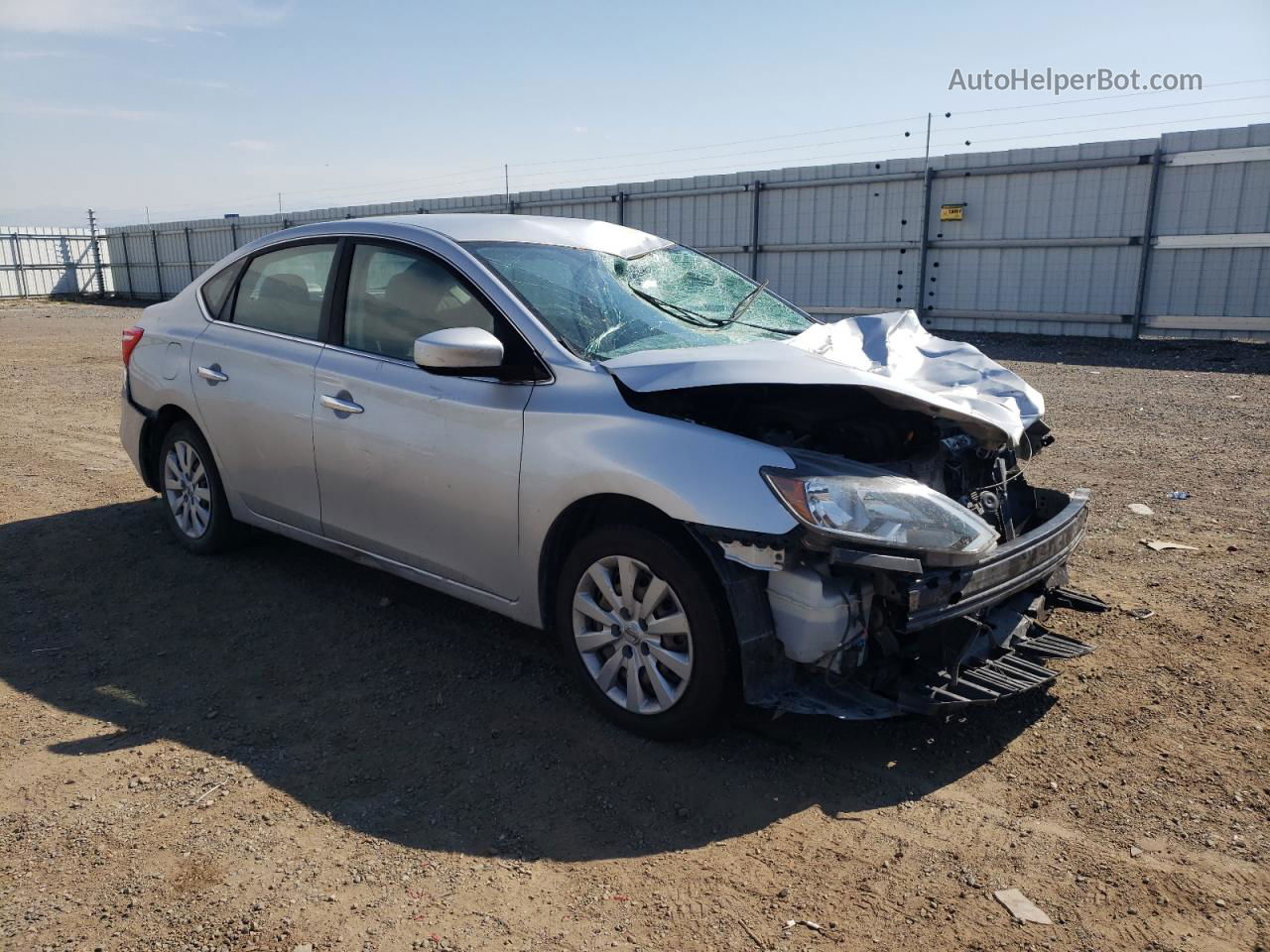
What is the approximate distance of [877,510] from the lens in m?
3.05

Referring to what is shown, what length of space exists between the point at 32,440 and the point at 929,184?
15.0 meters

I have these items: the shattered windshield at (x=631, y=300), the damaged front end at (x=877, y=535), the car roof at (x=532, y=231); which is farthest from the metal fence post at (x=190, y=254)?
the damaged front end at (x=877, y=535)

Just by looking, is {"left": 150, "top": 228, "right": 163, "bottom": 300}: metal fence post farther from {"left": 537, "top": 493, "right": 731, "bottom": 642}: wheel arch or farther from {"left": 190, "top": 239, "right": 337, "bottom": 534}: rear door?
{"left": 537, "top": 493, "right": 731, "bottom": 642}: wheel arch

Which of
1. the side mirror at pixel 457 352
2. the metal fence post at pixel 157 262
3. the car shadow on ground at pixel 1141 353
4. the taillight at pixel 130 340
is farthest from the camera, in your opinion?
the metal fence post at pixel 157 262

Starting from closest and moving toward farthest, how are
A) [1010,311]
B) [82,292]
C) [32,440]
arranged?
[32,440], [1010,311], [82,292]

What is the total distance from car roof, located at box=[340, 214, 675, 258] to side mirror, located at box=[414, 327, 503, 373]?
0.76 m

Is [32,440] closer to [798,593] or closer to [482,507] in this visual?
[482,507]

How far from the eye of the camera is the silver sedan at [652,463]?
10.00 feet

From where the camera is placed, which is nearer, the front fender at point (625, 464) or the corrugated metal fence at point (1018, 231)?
the front fender at point (625, 464)

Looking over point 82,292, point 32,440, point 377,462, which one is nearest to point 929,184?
point 32,440

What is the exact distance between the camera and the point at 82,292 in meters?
39.1

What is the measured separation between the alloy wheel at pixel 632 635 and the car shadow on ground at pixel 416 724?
0.64 feet

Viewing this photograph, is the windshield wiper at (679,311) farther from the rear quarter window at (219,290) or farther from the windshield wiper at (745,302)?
the rear quarter window at (219,290)

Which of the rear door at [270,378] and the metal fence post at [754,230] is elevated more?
the metal fence post at [754,230]
